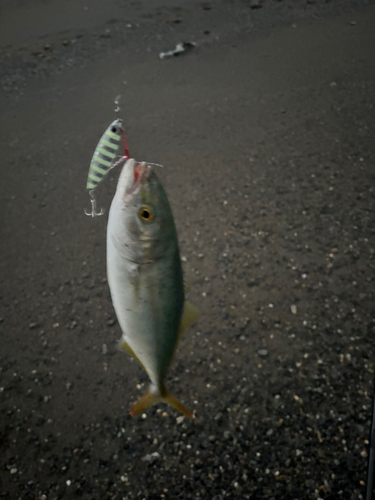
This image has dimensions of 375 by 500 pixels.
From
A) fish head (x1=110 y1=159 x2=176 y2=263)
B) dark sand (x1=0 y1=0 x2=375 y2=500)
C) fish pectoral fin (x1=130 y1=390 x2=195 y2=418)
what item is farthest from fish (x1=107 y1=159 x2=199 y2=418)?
dark sand (x1=0 y1=0 x2=375 y2=500)

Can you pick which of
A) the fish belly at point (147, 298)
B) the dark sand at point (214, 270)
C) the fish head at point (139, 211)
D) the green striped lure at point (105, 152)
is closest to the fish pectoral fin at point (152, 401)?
the fish belly at point (147, 298)

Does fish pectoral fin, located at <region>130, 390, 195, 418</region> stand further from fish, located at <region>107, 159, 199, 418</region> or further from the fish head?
the fish head

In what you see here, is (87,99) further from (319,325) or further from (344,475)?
(344,475)

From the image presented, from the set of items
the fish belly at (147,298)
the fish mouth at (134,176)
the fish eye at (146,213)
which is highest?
the fish mouth at (134,176)

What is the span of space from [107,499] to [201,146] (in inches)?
126

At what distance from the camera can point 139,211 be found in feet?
3.41

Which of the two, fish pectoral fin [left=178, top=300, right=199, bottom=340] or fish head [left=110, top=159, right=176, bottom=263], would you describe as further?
fish pectoral fin [left=178, top=300, right=199, bottom=340]

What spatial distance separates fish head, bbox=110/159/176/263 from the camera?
1.03 m

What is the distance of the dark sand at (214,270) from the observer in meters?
2.08

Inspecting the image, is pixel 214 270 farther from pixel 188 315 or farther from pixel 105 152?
pixel 105 152

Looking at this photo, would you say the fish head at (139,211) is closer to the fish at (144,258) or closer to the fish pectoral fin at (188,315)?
the fish at (144,258)

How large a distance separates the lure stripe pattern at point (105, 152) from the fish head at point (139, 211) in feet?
0.31

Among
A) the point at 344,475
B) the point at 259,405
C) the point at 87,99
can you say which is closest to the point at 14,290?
the point at 259,405

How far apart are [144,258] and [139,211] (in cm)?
12
